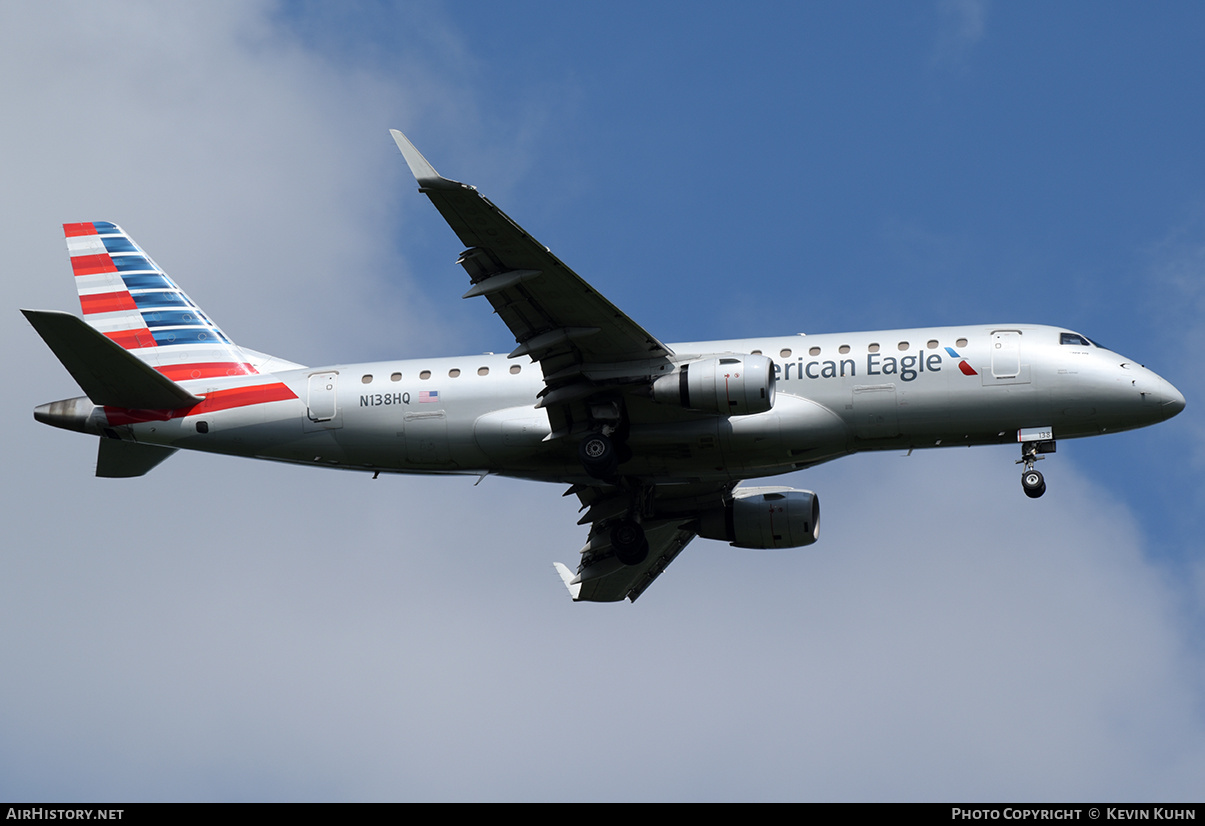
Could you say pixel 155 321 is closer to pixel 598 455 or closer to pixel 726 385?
pixel 598 455

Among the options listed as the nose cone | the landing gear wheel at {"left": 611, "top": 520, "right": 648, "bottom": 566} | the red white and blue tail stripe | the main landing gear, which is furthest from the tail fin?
the nose cone

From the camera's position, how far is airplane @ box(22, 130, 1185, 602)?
37.1 meters

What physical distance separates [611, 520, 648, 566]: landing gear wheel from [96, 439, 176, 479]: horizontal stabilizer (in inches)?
546

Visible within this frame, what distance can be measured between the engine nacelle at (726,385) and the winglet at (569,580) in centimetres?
1191

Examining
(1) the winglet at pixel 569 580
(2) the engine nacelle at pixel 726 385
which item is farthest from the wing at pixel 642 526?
(2) the engine nacelle at pixel 726 385

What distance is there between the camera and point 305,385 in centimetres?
4162

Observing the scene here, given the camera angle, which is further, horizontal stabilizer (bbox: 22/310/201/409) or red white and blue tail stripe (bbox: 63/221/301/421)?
red white and blue tail stripe (bbox: 63/221/301/421)

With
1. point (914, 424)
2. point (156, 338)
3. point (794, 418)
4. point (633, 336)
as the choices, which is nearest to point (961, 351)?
point (914, 424)

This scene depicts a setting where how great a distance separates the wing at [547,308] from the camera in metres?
33.9

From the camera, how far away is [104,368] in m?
40.1

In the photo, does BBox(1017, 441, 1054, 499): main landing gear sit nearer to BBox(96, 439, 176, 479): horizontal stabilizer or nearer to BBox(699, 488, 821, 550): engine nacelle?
BBox(699, 488, 821, 550): engine nacelle

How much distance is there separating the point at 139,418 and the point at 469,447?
1029cm

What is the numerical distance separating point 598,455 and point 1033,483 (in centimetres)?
1191
